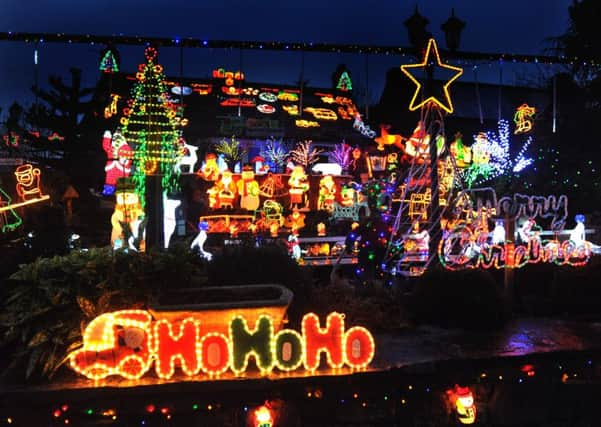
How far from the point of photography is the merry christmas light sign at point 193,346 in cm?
514

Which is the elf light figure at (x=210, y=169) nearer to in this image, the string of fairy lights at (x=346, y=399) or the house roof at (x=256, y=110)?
the house roof at (x=256, y=110)

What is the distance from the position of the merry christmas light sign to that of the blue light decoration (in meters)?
16.3

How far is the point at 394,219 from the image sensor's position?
9664mm

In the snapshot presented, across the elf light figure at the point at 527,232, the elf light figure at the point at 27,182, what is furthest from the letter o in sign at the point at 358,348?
the elf light figure at the point at 27,182

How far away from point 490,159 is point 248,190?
11.4 m

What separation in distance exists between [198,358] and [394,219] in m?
5.49

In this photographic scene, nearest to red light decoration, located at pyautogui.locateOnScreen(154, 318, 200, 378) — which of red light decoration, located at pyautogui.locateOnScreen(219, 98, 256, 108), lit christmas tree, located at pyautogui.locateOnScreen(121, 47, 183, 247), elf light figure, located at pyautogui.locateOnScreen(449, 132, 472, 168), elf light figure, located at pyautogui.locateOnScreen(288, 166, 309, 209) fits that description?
lit christmas tree, located at pyautogui.locateOnScreen(121, 47, 183, 247)

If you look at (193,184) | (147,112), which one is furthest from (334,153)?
(147,112)

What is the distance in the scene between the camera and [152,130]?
37.9 feet

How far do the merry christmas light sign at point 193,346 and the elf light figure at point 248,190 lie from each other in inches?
569

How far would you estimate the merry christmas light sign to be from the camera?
5137 mm

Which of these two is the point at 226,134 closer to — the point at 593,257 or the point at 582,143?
the point at 582,143

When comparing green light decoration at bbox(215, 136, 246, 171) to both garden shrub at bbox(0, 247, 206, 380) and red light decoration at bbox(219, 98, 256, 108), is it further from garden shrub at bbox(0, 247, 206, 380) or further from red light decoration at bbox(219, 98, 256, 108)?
garden shrub at bbox(0, 247, 206, 380)

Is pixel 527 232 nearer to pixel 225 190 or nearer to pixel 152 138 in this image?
pixel 152 138
